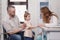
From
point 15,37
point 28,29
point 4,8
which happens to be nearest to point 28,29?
point 28,29

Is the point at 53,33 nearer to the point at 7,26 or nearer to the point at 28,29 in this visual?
the point at 28,29

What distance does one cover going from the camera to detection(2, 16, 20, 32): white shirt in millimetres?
2784

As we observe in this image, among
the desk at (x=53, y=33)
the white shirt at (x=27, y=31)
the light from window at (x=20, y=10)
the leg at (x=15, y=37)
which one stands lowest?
the leg at (x=15, y=37)

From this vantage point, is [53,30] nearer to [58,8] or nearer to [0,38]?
[58,8]

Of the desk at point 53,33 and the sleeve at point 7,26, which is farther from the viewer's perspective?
the sleeve at point 7,26

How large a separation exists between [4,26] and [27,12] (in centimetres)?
48

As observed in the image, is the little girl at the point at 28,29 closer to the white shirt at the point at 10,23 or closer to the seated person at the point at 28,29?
the seated person at the point at 28,29

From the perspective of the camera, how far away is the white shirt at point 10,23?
278cm

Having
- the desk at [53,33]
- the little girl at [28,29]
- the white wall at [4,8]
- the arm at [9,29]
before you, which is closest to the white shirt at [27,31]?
the little girl at [28,29]

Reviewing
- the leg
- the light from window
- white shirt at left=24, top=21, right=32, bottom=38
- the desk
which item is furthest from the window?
the desk

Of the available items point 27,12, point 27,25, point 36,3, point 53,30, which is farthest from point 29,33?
point 53,30

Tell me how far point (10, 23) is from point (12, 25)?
0.05m

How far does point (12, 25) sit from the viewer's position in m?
2.82

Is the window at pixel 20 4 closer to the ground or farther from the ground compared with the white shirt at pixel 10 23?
farther from the ground
